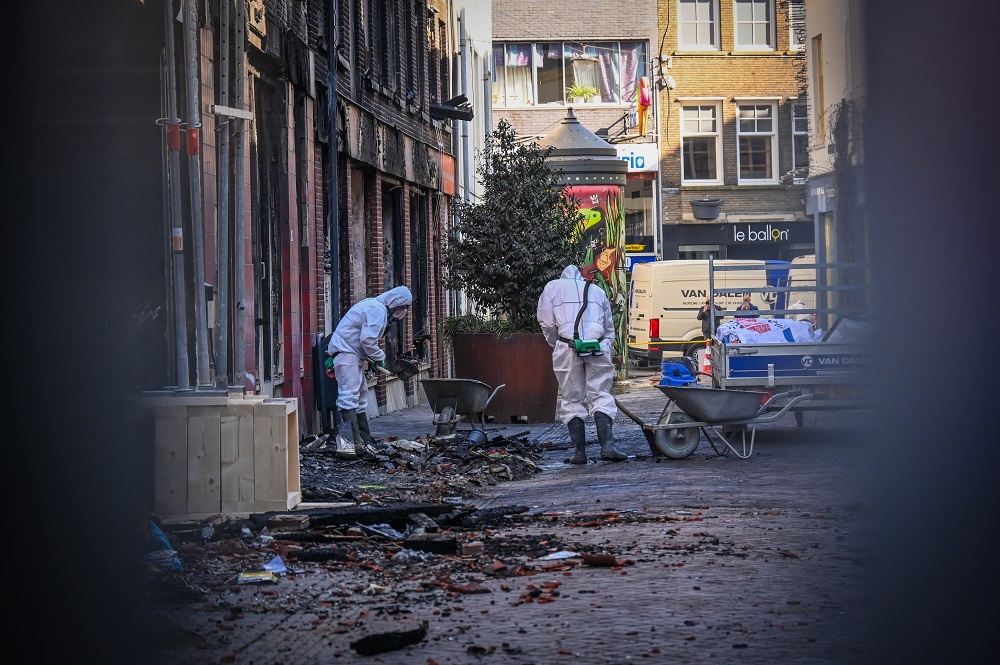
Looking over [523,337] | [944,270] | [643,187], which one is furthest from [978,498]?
[643,187]

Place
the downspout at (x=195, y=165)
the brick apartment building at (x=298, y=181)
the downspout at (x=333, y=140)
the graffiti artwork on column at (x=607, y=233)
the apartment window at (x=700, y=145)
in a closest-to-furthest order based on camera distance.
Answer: the downspout at (x=195, y=165)
the brick apartment building at (x=298, y=181)
the downspout at (x=333, y=140)
the graffiti artwork on column at (x=607, y=233)
the apartment window at (x=700, y=145)

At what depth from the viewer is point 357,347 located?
13.4m

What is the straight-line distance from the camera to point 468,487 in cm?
1112

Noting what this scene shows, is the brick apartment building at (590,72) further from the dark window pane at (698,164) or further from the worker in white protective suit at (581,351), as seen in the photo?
the worker in white protective suit at (581,351)

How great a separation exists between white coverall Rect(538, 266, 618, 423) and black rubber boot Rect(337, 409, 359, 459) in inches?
78.9

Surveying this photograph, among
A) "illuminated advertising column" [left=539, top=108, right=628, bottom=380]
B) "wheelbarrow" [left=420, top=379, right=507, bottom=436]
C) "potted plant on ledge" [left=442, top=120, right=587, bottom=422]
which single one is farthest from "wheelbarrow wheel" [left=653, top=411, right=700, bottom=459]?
"illuminated advertising column" [left=539, top=108, right=628, bottom=380]

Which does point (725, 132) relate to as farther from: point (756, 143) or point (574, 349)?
point (574, 349)

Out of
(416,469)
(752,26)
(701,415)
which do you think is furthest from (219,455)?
(752,26)

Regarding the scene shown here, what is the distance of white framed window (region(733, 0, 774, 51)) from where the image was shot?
1799 inches

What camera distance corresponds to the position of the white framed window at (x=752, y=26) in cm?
4569

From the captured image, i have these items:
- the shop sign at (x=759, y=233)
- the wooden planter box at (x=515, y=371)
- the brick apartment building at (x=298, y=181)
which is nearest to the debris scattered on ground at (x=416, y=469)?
the brick apartment building at (x=298, y=181)

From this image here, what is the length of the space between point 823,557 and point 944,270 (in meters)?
4.82

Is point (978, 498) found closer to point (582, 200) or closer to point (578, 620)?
point (578, 620)

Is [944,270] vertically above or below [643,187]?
below
